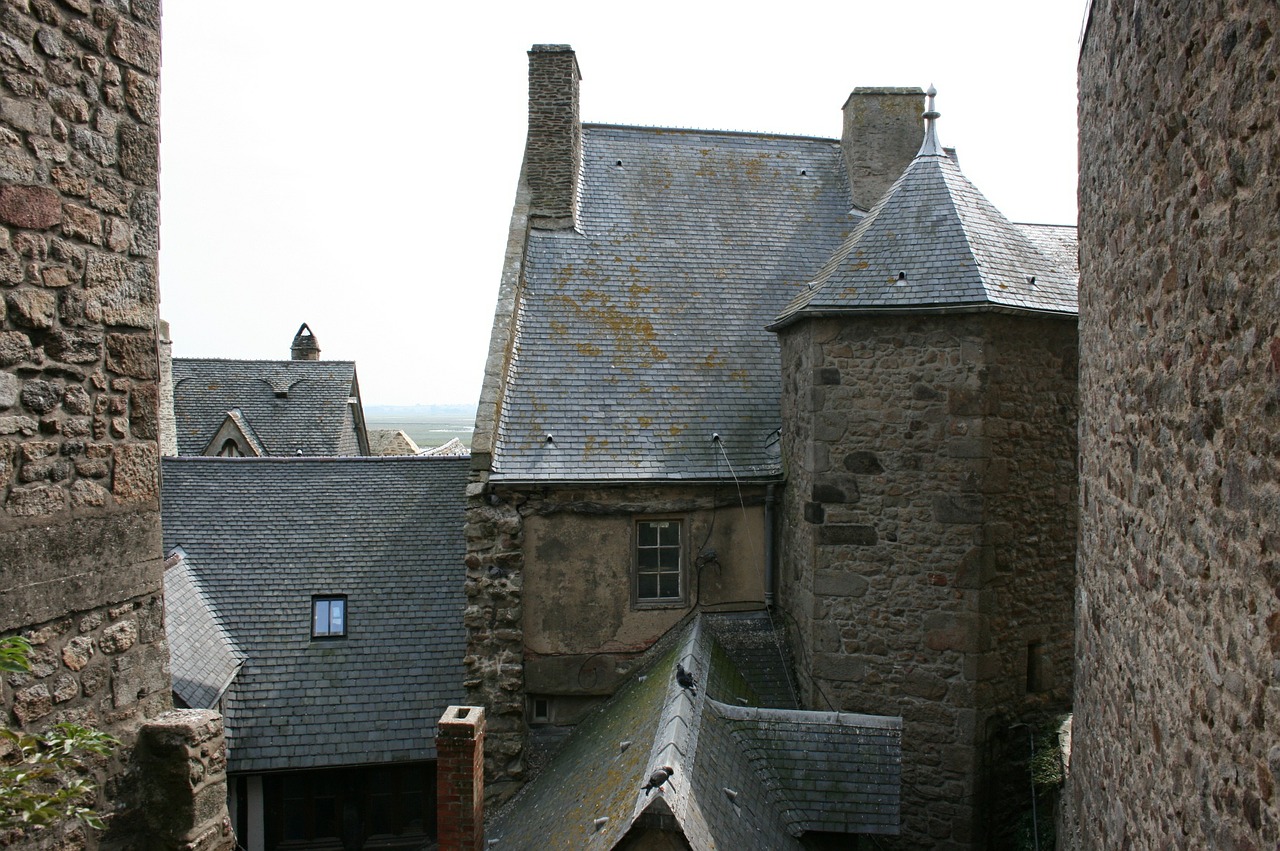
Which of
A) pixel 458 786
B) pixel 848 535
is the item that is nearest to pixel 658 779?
pixel 458 786

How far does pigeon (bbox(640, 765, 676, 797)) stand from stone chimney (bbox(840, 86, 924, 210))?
11.0 metres

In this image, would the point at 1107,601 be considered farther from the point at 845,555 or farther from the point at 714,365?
the point at 714,365

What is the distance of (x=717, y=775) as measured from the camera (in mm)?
7195

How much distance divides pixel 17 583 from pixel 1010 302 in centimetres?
875

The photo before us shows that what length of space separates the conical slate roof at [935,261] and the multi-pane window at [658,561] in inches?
113

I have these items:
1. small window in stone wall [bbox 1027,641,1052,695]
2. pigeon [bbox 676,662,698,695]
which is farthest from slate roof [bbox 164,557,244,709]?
small window in stone wall [bbox 1027,641,1052,695]

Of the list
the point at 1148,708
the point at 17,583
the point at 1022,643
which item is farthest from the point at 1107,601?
the point at 17,583

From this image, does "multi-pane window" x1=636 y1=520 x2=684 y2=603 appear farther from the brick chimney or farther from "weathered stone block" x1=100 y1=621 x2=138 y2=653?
"weathered stone block" x1=100 y1=621 x2=138 y2=653

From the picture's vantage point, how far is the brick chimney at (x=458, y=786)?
7.96 metres

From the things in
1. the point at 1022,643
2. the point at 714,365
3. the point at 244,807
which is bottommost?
the point at 244,807

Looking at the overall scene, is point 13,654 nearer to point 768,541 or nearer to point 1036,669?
point 768,541

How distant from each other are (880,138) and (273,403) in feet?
79.6

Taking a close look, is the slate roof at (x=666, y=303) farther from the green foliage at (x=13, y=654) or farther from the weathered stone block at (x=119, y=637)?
the green foliage at (x=13, y=654)

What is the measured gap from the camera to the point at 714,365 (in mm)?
12219
